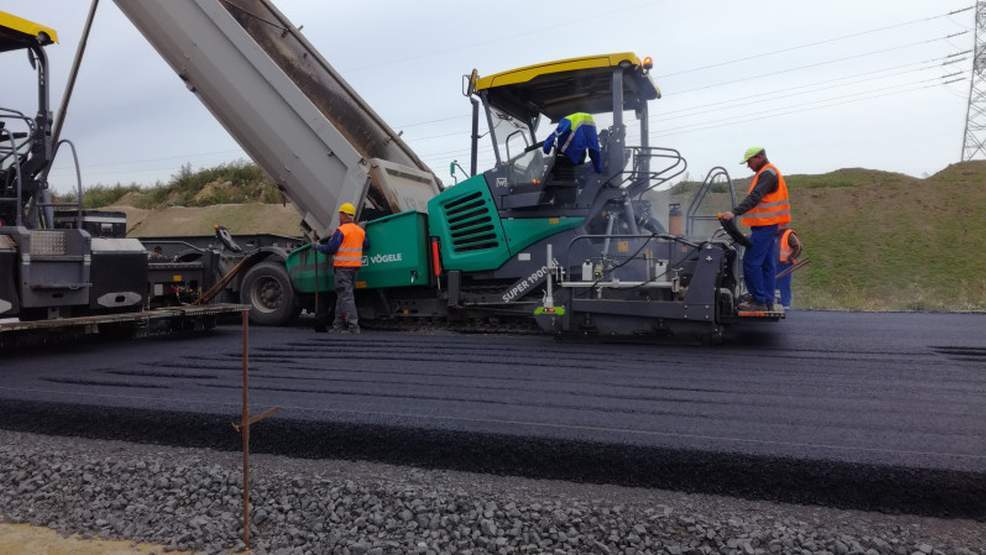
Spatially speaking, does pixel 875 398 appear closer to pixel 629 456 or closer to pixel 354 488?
pixel 629 456

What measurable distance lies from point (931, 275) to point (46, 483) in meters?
22.7

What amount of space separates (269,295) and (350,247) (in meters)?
1.60

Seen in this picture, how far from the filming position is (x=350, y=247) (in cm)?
693

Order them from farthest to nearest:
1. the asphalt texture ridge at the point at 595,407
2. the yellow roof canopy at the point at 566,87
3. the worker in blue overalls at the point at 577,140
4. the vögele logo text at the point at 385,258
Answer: the vögele logo text at the point at 385,258
the yellow roof canopy at the point at 566,87
the worker in blue overalls at the point at 577,140
the asphalt texture ridge at the point at 595,407

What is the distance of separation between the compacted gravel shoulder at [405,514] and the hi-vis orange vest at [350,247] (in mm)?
3871

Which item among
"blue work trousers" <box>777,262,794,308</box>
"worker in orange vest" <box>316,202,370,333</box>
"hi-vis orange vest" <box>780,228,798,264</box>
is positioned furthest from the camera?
"hi-vis orange vest" <box>780,228,798,264</box>

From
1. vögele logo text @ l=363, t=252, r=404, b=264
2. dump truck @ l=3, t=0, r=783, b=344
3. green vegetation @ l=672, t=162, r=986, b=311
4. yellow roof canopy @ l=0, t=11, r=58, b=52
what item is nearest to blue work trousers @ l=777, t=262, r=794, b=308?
dump truck @ l=3, t=0, r=783, b=344

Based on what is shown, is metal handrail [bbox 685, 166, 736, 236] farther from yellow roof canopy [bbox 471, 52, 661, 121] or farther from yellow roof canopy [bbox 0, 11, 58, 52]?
yellow roof canopy [bbox 0, 11, 58, 52]

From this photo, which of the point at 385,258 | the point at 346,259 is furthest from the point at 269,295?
the point at 385,258

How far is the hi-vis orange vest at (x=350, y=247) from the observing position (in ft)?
22.7

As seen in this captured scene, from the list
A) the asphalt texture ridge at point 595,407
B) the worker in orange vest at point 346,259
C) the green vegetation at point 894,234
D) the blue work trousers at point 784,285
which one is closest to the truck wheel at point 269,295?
the worker in orange vest at point 346,259

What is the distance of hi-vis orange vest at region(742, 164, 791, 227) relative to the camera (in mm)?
5574

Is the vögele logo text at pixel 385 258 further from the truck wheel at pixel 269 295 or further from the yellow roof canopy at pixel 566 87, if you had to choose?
the yellow roof canopy at pixel 566 87

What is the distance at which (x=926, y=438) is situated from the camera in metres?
2.88
